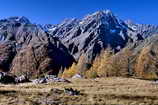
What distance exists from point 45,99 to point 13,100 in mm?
3466

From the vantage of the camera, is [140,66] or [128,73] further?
[140,66]

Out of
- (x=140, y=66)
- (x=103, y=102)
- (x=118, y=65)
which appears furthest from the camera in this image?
(x=140, y=66)

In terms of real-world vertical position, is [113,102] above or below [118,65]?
below

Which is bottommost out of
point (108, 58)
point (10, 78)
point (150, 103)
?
point (150, 103)

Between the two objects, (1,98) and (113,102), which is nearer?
(113,102)

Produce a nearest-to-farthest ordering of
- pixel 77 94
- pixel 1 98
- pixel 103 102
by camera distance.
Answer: pixel 103 102 → pixel 1 98 → pixel 77 94

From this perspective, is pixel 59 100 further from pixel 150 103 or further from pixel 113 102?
pixel 150 103

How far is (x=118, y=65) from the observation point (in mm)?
126688

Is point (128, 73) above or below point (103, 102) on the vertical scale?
above

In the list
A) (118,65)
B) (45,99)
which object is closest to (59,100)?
(45,99)

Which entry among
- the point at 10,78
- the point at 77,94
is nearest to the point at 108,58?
Result: the point at 10,78

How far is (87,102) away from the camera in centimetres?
3325

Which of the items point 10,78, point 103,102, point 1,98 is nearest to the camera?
point 103,102

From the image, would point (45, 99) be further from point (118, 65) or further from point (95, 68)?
point (95, 68)
